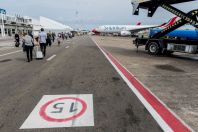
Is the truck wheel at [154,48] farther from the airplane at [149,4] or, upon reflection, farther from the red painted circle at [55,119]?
the red painted circle at [55,119]

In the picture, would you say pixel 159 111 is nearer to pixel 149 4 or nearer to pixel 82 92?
pixel 82 92

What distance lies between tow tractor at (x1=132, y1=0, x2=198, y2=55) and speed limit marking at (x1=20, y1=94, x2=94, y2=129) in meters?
10.6

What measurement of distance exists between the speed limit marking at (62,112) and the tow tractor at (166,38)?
10647mm

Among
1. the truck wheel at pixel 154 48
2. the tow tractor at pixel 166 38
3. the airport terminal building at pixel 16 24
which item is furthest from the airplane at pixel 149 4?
the airport terminal building at pixel 16 24

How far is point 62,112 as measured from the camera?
4.45 metres

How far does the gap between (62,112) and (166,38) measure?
504 inches

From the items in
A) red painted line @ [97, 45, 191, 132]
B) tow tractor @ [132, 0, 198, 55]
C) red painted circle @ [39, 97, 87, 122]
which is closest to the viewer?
red painted line @ [97, 45, 191, 132]

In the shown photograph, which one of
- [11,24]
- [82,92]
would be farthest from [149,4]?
[11,24]

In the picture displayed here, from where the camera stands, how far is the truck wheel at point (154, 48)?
1548 cm

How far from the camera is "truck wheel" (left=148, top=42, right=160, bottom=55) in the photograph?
15484 millimetres

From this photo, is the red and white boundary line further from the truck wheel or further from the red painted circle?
the truck wheel

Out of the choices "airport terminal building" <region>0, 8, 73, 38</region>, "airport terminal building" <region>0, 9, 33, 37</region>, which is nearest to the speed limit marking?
"airport terminal building" <region>0, 8, 73, 38</region>

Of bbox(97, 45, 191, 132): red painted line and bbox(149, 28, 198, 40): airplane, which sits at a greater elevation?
bbox(149, 28, 198, 40): airplane

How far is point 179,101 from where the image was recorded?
520 cm
